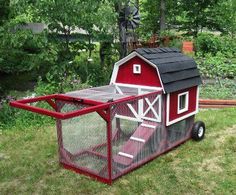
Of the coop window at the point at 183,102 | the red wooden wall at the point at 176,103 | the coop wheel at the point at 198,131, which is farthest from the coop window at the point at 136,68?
the coop wheel at the point at 198,131

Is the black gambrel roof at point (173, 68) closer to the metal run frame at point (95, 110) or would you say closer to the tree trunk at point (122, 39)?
the metal run frame at point (95, 110)

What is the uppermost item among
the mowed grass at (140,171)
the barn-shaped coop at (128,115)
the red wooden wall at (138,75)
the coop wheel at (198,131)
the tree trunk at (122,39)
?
the tree trunk at (122,39)

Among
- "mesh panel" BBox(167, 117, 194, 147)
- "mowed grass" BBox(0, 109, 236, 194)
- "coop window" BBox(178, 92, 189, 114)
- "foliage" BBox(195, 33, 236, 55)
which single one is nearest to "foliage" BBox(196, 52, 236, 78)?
"foliage" BBox(195, 33, 236, 55)

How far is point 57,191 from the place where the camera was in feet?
16.6

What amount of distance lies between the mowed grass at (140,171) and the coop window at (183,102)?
2.43ft

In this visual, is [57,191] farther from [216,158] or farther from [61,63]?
[61,63]

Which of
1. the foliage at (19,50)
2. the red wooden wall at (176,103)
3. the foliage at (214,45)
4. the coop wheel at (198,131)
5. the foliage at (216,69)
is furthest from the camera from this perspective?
the foliage at (214,45)

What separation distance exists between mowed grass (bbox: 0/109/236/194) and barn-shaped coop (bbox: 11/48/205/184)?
20 centimetres

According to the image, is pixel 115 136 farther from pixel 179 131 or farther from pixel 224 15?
pixel 224 15

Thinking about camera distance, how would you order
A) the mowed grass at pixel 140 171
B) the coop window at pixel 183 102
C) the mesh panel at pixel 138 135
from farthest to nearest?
the coop window at pixel 183 102 → the mesh panel at pixel 138 135 → the mowed grass at pixel 140 171

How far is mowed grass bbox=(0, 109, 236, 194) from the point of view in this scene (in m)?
5.07

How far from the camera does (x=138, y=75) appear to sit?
6086 millimetres

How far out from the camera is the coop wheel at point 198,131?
6.78 meters

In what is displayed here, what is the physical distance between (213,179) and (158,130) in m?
1.18
